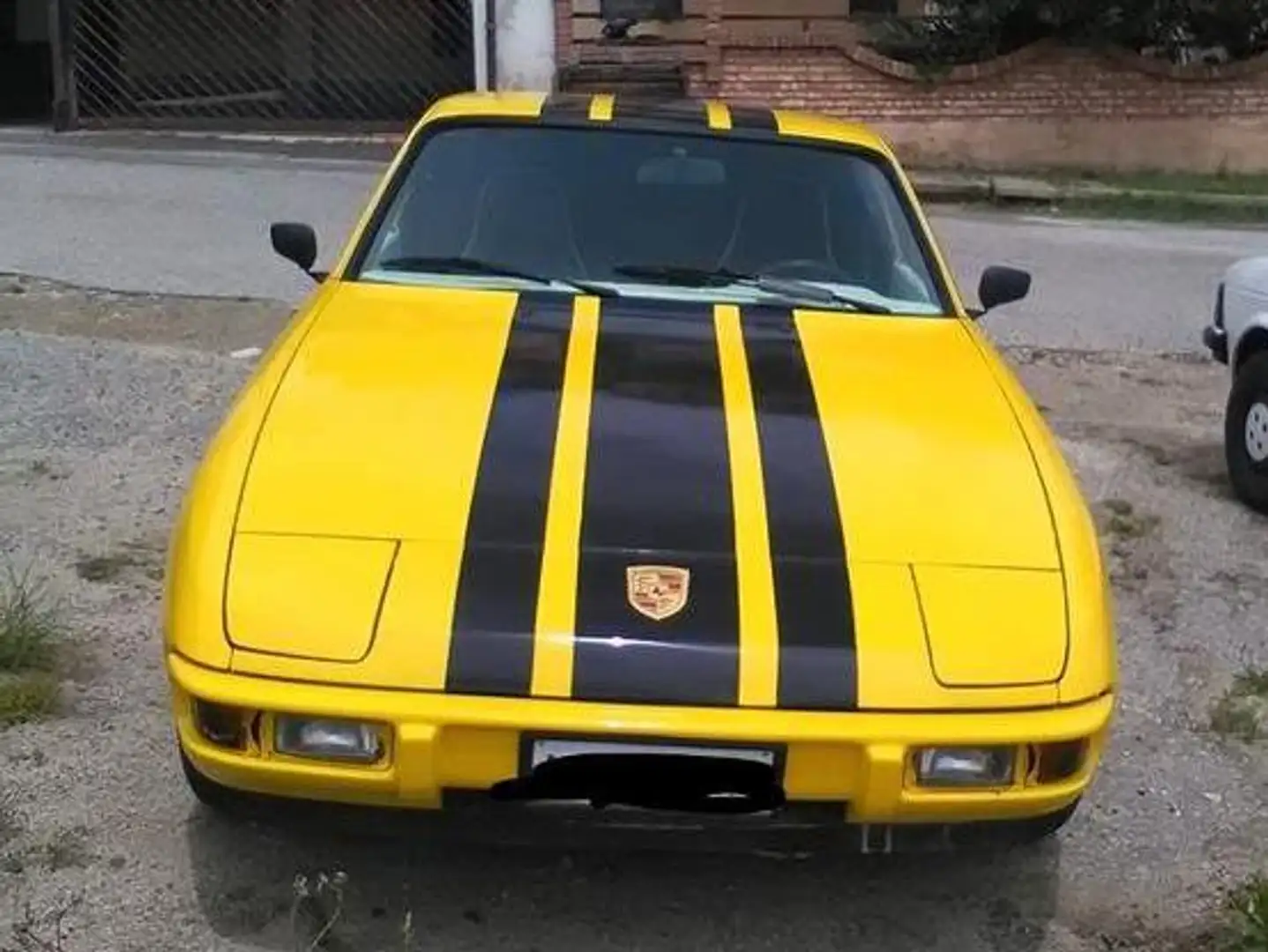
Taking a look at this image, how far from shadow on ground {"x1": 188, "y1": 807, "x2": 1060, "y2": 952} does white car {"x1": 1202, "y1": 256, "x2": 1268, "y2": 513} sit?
3149 mm

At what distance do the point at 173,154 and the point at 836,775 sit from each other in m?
14.4

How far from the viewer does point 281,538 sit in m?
3.29

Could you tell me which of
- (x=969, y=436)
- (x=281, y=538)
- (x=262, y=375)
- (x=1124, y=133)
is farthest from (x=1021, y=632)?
(x=1124, y=133)

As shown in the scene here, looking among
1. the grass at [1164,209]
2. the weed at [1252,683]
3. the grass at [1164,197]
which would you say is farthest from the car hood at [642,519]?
the grass at [1164,197]

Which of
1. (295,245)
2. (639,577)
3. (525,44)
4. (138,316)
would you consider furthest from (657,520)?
(525,44)

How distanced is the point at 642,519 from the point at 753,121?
6.77ft

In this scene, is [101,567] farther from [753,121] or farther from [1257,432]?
[1257,432]

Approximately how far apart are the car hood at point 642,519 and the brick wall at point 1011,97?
44.6ft

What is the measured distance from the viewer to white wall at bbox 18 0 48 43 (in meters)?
Answer: 22.5

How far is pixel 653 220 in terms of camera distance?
4.79 m

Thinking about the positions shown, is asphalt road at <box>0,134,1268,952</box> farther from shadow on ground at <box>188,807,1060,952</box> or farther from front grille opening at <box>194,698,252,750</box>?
front grille opening at <box>194,698,252,750</box>

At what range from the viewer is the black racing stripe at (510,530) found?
3.07 meters

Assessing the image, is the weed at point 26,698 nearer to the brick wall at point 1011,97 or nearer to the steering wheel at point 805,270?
the steering wheel at point 805,270

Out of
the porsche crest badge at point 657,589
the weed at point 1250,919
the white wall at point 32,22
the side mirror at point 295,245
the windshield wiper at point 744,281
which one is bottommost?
the white wall at point 32,22
